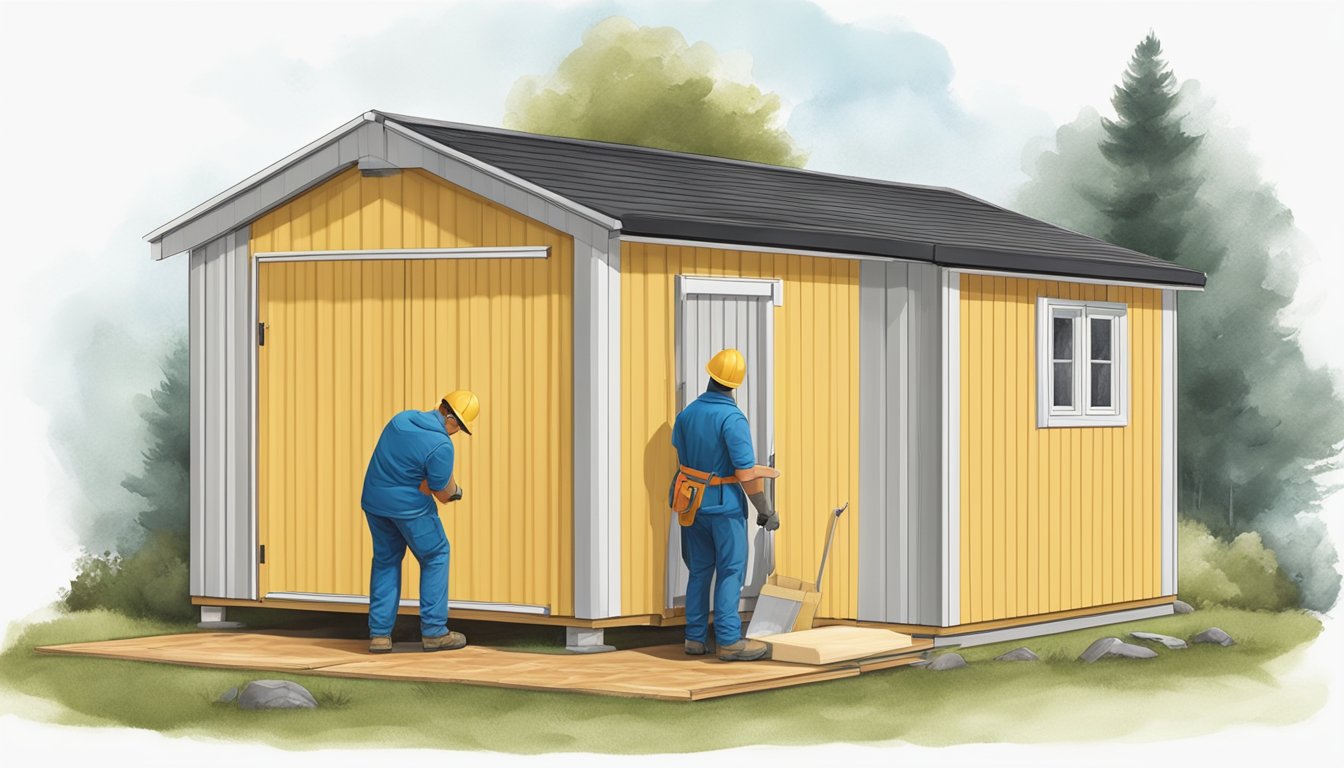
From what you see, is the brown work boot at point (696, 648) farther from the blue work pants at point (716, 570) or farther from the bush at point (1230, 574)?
the bush at point (1230, 574)

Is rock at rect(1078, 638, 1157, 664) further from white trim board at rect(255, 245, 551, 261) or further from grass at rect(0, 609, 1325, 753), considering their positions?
white trim board at rect(255, 245, 551, 261)

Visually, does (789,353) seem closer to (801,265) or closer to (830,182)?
(801,265)

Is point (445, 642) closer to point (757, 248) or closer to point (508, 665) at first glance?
point (508, 665)

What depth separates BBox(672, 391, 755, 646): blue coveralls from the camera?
39.1 ft

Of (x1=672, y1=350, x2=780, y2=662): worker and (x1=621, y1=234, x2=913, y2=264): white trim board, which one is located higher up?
(x1=621, y1=234, x2=913, y2=264): white trim board

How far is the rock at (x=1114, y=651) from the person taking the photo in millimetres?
12805

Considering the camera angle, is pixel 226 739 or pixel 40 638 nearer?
pixel 226 739

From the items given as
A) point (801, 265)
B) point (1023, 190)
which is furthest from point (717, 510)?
point (1023, 190)

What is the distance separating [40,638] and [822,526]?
18.6 feet

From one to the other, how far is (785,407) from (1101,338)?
2.94m

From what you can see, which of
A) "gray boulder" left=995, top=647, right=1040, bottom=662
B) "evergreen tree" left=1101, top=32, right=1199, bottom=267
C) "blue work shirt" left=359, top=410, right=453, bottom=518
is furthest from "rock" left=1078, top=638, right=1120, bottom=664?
"evergreen tree" left=1101, top=32, right=1199, bottom=267

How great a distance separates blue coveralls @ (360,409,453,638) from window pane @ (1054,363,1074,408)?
4.84m

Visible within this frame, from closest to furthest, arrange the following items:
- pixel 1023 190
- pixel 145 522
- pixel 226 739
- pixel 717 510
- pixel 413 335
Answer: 1. pixel 226 739
2. pixel 717 510
3. pixel 413 335
4. pixel 145 522
5. pixel 1023 190

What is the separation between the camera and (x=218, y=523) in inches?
539
